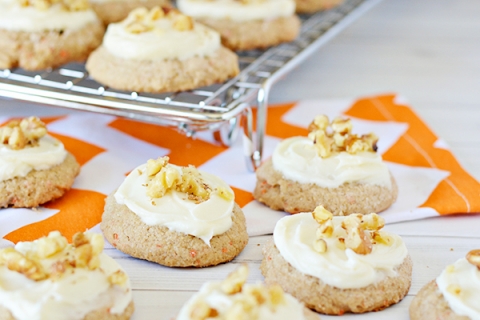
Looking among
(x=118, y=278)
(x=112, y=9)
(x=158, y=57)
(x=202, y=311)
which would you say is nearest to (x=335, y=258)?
(x=202, y=311)

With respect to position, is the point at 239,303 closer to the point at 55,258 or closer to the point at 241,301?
the point at 241,301

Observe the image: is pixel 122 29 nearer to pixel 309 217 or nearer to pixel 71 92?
pixel 71 92

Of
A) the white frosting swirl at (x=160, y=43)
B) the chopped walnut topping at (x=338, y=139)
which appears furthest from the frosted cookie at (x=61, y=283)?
the white frosting swirl at (x=160, y=43)

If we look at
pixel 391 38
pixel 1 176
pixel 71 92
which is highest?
pixel 71 92

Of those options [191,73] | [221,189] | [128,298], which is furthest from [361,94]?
[128,298]

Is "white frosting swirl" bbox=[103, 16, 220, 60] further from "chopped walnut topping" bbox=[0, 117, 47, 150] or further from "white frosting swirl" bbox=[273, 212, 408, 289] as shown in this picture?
"white frosting swirl" bbox=[273, 212, 408, 289]

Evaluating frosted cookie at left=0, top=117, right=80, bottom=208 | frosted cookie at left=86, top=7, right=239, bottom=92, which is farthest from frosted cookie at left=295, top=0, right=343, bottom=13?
frosted cookie at left=0, top=117, right=80, bottom=208

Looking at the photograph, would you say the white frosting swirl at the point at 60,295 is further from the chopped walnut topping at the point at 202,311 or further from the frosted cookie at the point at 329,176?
the frosted cookie at the point at 329,176
